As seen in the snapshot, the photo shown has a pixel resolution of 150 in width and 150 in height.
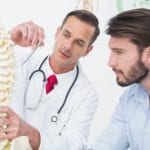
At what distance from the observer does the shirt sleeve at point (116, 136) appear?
1051 mm

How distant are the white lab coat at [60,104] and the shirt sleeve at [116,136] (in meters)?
0.06

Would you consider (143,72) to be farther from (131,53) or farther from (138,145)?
(138,145)

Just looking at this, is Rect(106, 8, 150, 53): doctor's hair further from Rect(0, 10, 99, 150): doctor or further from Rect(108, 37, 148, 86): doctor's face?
Rect(0, 10, 99, 150): doctor

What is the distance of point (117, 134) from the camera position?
107 centimetres

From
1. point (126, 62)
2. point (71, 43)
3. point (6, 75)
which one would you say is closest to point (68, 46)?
point (71, 43)

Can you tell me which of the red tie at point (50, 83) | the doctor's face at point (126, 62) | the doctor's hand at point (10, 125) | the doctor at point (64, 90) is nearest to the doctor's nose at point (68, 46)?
the doctor at point (64, 90)

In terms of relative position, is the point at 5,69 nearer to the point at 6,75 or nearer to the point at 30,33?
the point at 6,75

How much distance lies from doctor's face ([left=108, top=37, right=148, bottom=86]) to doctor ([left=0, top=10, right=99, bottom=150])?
0.21m

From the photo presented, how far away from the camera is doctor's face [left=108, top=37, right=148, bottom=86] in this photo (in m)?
1.00

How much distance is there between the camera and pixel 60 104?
3.92 feet

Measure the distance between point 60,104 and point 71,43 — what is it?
238 mm

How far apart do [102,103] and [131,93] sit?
0.62 m

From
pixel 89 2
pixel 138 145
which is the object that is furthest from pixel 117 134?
pixel 89 2

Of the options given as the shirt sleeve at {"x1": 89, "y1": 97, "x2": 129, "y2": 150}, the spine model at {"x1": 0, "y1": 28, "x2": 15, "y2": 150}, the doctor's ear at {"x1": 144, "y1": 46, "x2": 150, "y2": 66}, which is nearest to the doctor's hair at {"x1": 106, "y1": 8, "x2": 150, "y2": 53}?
the doctor's ear at {"x1": 144, "y1": 46, "x2": 150, "y2": 66}
